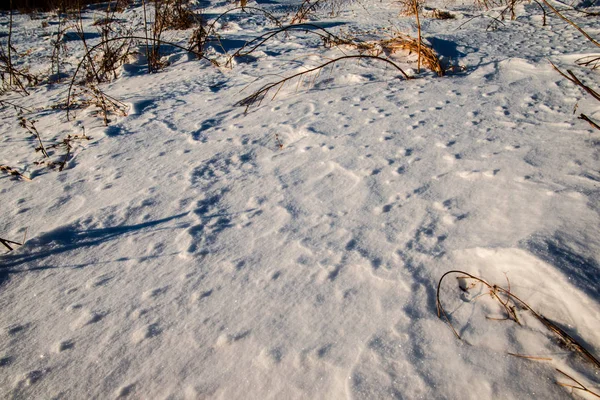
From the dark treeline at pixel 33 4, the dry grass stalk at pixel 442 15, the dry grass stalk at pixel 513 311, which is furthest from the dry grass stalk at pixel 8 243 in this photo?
the dark treeline at pixel 33 4

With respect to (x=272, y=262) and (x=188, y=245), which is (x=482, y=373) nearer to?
(x=272, y=262)

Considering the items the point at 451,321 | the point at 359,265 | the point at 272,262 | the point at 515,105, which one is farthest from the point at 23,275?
the point at 515,105

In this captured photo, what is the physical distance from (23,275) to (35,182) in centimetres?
68

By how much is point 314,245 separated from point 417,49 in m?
1.93

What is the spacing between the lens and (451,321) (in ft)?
2.80

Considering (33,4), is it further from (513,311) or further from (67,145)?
(513,311)

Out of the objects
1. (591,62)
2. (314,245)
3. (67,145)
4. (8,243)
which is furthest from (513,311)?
(67,145)

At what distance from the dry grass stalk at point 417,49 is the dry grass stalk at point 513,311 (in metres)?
1.72

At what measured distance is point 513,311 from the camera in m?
0.84

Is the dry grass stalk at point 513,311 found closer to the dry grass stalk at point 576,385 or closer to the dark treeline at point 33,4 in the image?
the dry grass stalk at point 576,385

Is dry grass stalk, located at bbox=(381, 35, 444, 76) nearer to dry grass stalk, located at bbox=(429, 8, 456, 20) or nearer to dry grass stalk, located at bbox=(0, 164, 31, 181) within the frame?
dry grass stalk, located at bbox=(429, 8, 456, 20)

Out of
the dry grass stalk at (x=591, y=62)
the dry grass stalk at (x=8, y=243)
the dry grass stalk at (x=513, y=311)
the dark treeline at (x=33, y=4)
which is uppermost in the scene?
the dark treeline at (x=33, y=4)

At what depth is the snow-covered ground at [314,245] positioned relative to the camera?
0.79 metres

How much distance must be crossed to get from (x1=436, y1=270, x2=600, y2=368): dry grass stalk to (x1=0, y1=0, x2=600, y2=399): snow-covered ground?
2 centimetres
